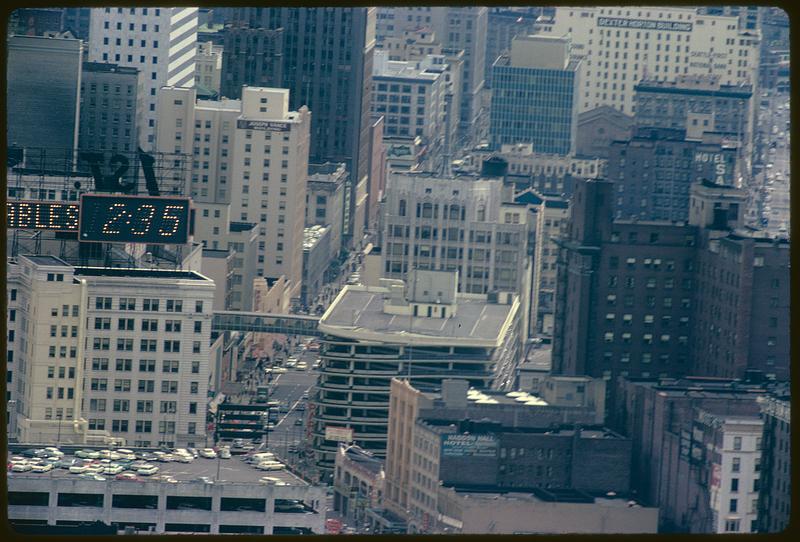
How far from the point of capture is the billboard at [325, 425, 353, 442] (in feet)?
114

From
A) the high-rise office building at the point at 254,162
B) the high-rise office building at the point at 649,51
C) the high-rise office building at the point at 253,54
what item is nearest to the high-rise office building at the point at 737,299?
the high-rise office building at the point at 254,162

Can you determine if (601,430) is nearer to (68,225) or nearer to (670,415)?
(670,415)

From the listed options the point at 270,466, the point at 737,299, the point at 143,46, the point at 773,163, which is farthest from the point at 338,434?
the point at 773,163

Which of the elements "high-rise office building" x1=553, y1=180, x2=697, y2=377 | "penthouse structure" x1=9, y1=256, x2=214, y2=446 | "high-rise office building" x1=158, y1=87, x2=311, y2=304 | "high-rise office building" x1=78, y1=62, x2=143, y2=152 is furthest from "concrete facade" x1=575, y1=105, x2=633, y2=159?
"penthouse structure" x1=9, y1=256, x2=214, y2=446

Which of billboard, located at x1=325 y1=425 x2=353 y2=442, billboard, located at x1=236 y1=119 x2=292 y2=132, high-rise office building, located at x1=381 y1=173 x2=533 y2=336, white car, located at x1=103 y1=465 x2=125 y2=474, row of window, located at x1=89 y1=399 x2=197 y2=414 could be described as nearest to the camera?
white car, located at x1=103 y1=465 x2=125 y2=474

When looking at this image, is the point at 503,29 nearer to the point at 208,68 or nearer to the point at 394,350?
the point at 208,68

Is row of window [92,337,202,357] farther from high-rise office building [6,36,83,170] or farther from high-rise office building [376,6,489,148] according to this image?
high-rise office building [376,6,489,148]

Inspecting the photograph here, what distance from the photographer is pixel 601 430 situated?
1210 inches

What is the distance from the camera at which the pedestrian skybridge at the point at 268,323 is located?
37.9 m

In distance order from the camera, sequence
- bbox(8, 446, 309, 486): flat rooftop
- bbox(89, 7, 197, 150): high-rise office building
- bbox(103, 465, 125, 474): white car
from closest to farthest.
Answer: bbox(8, 446, 309, 486): flat rooftop
bbox(103, 465, 125, 474): white car
bbox(89, 7, 197, 150): high-rise office building

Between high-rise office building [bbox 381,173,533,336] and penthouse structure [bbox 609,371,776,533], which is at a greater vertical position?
high-rise office building [bbox 381,173,533,336]

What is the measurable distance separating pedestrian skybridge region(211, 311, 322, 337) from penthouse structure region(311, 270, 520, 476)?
1.75ft

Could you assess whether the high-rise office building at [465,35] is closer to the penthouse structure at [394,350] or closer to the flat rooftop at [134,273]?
the penthouse structure at [394,350]

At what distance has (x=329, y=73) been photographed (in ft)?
183
